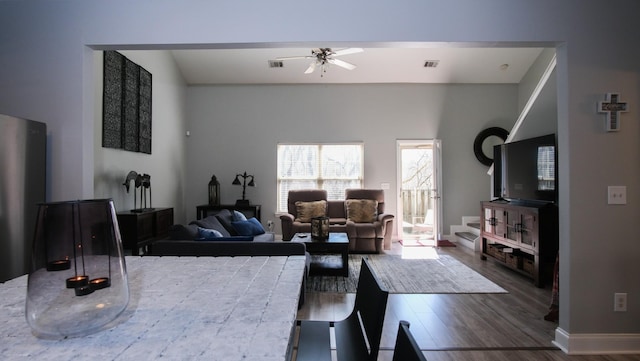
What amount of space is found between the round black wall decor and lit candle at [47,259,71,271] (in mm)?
7009

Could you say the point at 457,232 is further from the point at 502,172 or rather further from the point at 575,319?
the point at 575,319

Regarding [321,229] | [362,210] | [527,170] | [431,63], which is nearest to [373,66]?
[431,63]

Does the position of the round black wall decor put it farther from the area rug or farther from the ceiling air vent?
the area rug

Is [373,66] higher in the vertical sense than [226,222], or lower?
higher

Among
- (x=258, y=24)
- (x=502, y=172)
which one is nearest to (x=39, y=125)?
(x=258, y=24)

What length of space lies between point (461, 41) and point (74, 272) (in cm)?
260

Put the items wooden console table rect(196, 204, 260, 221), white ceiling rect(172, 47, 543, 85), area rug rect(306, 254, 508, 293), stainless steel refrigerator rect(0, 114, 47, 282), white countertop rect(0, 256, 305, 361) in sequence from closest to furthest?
1. white countertop rect(0, 256, 305, 361)
2. stainless steel refrigerator rect(0, 114, 47, 282)
3. area rug rect(306, 254, 508, 293)
4. white ceiling rect(172, 47, 543, 85)
5. wooden console table rect(196, 204, 260, 221)

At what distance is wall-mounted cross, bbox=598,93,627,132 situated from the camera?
2.43m

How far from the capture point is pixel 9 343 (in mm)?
A: 758

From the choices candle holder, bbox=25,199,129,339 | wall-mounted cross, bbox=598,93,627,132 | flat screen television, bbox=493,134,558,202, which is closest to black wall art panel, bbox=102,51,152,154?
candle holder, bbox=25,199,129,339

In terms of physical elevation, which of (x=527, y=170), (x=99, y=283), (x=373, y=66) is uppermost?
(x=373, y=66)

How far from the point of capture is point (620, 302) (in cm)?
243

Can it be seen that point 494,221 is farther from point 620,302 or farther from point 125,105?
point 125,105

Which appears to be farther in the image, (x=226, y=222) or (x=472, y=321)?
(x=226, y=222)
